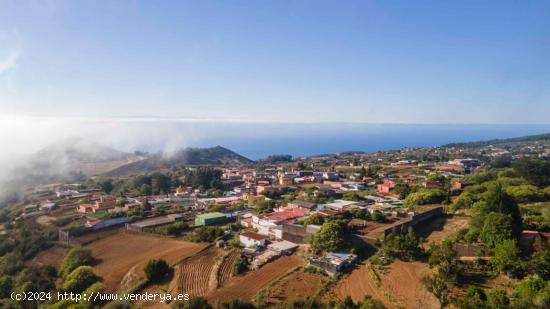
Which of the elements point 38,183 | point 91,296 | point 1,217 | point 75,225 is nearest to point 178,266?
point 91,296

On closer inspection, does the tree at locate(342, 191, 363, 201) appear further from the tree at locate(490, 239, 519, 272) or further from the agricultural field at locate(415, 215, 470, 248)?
the tree at locate(490, 239, 519, 272)

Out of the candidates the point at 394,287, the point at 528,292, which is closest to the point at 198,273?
the point at 394,287

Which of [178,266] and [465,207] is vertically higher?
[465,207]

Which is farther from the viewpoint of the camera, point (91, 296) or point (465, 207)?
point (465, 207)

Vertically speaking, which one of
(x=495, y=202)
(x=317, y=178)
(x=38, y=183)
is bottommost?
(x=38, y=183)

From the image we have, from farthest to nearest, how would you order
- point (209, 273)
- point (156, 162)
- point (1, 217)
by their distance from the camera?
point (156, 162), point (1, 217), point (209, 273)

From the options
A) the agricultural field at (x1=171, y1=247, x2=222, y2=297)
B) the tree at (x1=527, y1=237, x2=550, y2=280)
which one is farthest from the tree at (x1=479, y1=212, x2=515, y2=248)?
the agricultural field at (x1=171, y1=247, x2=222, y2=297)

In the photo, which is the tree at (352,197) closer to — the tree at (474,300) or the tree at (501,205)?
the tree at (501,205)

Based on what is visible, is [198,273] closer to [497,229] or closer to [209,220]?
[209,220]

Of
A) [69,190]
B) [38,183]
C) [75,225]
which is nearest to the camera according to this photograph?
[75,225]

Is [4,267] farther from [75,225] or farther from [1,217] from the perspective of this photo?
[1,217]
